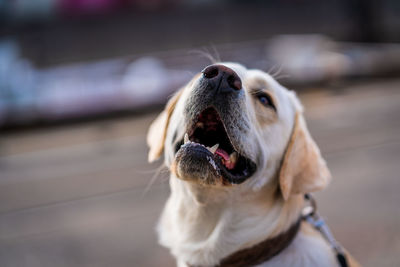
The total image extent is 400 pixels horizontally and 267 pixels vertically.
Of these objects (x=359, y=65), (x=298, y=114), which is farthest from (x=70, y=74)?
(x=298, y=114)

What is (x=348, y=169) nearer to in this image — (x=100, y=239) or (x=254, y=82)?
→ (x=100, y=239)

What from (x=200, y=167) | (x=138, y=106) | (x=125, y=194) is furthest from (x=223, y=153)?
(x=138, y=106)

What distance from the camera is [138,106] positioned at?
1405 cm

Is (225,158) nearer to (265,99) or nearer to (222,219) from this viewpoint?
(222,219)

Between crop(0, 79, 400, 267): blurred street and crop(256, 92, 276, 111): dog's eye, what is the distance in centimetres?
80

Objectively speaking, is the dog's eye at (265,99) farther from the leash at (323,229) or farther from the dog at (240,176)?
the leash at (323,229)

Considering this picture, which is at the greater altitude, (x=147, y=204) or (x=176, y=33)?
(x=147, y=204)

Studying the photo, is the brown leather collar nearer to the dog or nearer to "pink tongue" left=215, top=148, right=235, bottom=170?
the dog

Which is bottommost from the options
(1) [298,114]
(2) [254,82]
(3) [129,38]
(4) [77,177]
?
(3) [129,38]

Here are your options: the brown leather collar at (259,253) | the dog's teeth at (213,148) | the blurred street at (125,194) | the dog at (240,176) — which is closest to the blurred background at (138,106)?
the blurred street at (125,194)

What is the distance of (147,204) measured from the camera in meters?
6.61

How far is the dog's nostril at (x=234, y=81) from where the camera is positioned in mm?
2359

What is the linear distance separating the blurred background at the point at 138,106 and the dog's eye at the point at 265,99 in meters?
0.47

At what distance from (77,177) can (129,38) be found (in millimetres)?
14895
